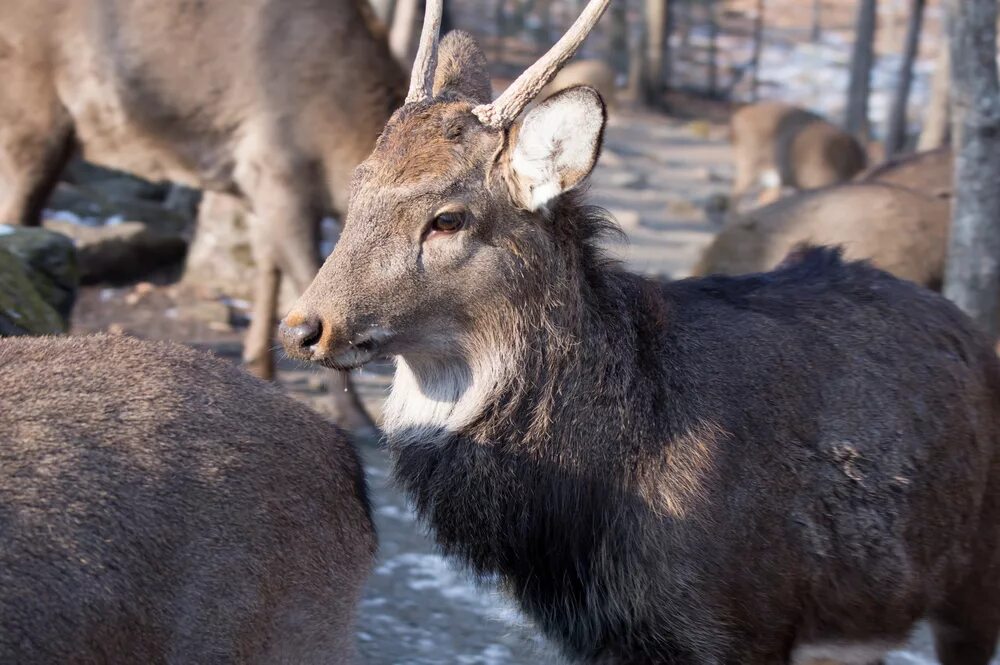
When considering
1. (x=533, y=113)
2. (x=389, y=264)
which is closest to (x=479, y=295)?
(x=389, y=264)

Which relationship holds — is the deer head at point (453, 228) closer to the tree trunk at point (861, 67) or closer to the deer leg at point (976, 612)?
the deer leg at point (976, 612)

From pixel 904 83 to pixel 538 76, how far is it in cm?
1544

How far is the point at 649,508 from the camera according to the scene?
404 cm

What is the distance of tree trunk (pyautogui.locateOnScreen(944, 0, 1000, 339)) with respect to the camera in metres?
7.53

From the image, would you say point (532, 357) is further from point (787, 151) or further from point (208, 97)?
point (787, 151)

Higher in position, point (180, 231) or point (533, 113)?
point (533, 113)

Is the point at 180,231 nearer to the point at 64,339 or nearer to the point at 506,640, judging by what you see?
the point at 506,640

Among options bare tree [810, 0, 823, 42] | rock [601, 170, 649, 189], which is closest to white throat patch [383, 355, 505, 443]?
rock [601, 170, 649, 189]

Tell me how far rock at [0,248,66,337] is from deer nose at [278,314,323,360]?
191cm

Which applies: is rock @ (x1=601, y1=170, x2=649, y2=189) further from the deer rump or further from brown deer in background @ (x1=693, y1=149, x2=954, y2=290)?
the deer rump

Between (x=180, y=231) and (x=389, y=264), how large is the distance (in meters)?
9.00

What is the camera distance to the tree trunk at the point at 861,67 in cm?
1867

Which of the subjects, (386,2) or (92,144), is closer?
(92,144)

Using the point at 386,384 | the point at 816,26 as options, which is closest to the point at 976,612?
the point at 386,384
